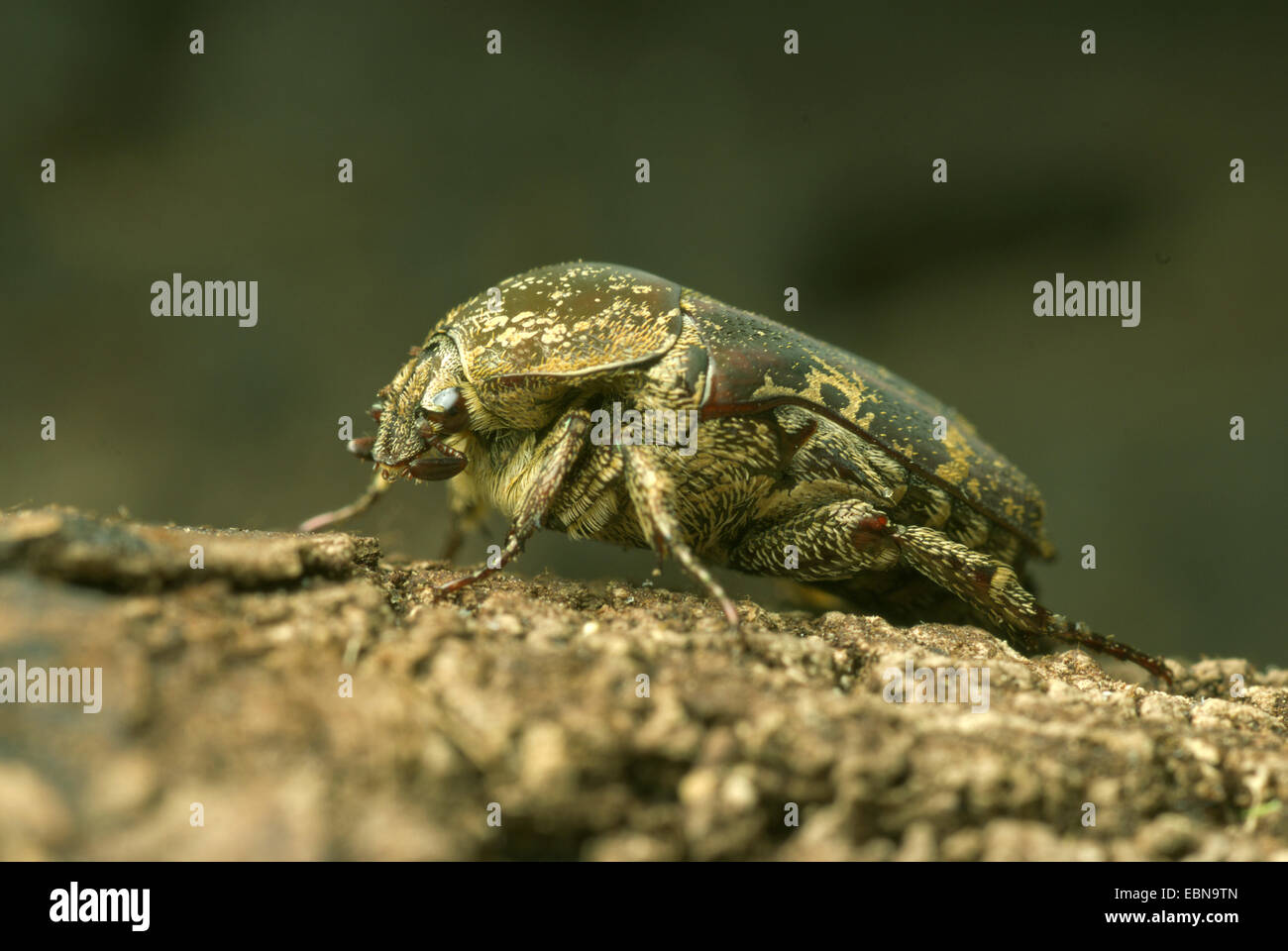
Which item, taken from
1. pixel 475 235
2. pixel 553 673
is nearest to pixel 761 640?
pixel 553 673

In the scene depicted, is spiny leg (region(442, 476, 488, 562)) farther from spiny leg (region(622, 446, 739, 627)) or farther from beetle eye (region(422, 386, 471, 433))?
spiny leg (region(622, 446, 739, 627))

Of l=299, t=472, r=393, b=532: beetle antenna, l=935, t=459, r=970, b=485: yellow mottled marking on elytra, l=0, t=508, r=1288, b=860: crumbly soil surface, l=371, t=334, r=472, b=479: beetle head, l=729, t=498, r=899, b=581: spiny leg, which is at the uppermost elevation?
l=371, t=334, r=472, b=479: beetle head

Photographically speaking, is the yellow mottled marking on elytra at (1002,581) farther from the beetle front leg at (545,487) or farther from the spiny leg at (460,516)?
the spiny leg at (460,516)

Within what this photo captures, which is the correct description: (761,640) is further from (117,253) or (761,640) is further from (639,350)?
(117,253)

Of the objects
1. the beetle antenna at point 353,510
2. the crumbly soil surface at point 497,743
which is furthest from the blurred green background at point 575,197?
the crumbly soil surface at point 497,743

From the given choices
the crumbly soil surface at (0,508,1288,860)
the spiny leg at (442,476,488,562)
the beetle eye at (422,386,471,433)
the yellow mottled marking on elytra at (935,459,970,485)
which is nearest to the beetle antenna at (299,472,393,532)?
the spiny leg at (442,476,488,562)

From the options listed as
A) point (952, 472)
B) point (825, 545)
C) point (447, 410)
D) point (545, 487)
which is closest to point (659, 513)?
point (545, 487)

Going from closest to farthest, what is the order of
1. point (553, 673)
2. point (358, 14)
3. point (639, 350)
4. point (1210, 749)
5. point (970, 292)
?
point (553, 673), point (1210, 749), point (639, 350), point (358, 14), point (970, 292)
